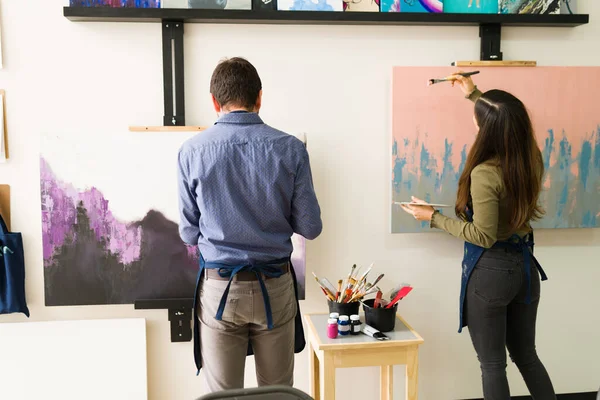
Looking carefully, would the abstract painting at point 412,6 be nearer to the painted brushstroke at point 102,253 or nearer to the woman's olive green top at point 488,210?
the woman's olive green top at point 488,210

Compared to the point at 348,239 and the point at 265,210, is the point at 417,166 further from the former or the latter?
the point at 265,210

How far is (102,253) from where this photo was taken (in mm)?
2188

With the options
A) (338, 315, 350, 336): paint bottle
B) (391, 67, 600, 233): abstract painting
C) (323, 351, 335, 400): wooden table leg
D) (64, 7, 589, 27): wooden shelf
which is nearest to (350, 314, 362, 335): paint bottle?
(338, 315, 350, 336): paint bottle

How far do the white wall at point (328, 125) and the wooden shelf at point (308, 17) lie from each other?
53 mm

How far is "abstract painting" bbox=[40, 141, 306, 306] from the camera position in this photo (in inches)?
85.0

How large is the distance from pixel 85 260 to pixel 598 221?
7.18 ft

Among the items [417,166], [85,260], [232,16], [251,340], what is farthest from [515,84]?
[85,260]

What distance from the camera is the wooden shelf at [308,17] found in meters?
2.13

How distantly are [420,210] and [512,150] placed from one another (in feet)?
1.47

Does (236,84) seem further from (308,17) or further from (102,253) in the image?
(102,253)

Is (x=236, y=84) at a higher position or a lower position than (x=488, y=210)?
higher

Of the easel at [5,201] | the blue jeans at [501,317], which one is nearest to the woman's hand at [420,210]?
the blue jeans at [501,317]

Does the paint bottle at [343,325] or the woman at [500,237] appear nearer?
the woman at [500,237]

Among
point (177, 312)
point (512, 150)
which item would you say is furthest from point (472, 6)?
point (177, 312)
